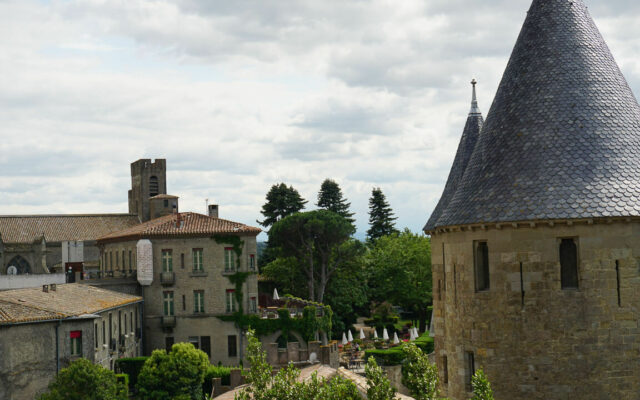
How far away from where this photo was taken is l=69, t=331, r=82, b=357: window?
44.2 metres

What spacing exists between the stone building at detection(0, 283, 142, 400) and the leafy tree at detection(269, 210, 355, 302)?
98.6 ft

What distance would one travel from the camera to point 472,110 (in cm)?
3519

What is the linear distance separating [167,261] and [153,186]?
33.4 m

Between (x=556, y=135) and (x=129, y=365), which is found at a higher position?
(x=556, y=135)

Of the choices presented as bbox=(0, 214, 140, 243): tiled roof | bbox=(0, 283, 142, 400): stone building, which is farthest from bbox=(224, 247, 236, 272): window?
bbox=(0, 214, 140, 243): tiled roof

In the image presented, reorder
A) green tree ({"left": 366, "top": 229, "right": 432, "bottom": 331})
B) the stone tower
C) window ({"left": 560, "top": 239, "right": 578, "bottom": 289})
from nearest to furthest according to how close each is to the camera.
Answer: window ({"left": 560, "top": 239, "right": 578, "bottom": 289}), green tree ({"left": 366, "top": 229, "right": 432, "bottom": 331}), the stone tower

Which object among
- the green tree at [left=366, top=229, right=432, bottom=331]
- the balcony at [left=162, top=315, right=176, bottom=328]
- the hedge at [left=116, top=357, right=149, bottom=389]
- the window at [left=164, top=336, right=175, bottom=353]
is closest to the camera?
the hedge at [left=116, top=357, right=149, bottom=389]

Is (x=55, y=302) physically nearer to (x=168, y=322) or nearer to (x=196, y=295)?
(x=168, y=322)

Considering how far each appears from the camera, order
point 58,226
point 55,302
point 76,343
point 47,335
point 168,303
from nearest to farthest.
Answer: point 47,335 → point 76,343 → point 55,302 → point 168,303 → point 58,226

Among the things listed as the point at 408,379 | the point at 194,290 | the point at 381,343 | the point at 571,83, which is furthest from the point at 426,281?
the point at 408,379

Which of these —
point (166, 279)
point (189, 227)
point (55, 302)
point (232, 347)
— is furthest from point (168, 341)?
point (55, 302)

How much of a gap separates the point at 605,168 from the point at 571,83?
3.19m

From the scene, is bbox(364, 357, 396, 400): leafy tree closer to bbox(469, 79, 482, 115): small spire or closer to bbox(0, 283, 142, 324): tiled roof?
bbox(469, 79, 482, 115): small spire

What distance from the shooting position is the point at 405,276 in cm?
8600
